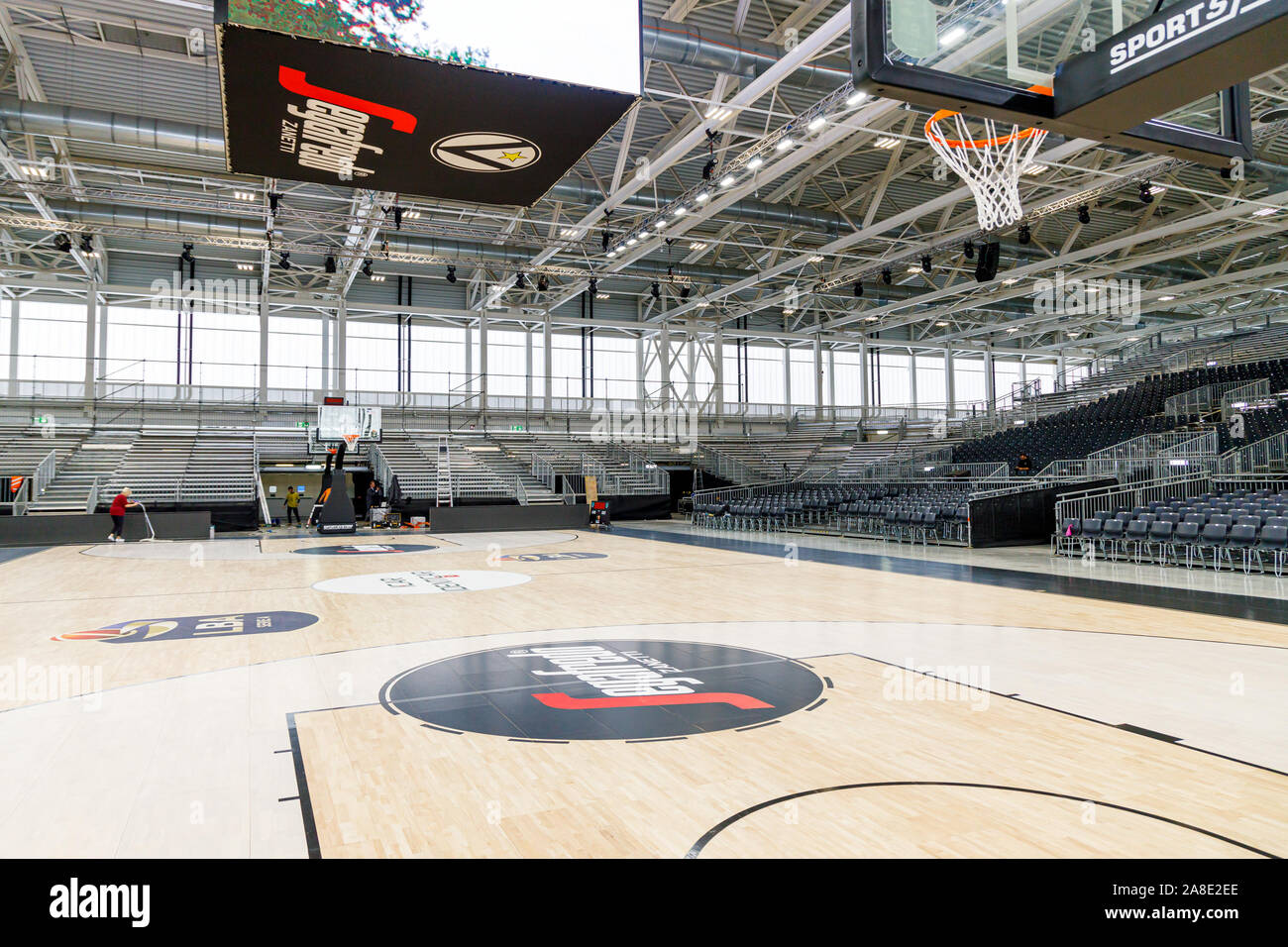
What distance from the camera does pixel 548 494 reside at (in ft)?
85.1

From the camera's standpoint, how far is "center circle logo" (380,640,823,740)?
4488 millimetres

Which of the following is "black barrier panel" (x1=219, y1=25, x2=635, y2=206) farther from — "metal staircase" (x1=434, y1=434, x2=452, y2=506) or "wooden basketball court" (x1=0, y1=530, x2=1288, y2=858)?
"metal staircase" (x1=434, y1=434, x2=452, y2=506)

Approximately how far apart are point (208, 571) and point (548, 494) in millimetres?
14091

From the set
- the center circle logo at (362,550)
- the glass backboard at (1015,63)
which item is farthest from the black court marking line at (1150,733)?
the center circle logo at (362,550)

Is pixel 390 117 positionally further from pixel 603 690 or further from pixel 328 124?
pixel 603 690

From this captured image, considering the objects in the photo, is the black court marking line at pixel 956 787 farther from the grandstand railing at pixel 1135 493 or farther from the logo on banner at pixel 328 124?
the grandstand railing at pixel 1135 493

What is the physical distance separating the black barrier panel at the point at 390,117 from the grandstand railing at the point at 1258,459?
16195 mm

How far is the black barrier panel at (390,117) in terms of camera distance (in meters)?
4.28

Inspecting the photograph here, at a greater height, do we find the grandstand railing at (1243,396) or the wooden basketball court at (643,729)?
the grandstand railing at (1243,396)

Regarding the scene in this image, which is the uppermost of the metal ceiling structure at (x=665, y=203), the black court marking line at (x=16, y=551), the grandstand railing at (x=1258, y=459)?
the metal ceiling structure at (x=665, y=203)

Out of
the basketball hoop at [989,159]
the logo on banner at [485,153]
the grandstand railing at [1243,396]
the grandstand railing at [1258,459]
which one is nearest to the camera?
the logo on banner at [485,153]

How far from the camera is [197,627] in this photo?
7.75m

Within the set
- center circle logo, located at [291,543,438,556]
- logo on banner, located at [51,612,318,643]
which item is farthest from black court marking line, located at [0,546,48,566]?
logo on banner, located at [51,612,318,643]

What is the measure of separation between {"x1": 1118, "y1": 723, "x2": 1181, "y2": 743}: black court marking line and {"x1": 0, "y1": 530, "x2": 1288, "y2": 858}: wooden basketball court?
0.06 feet
